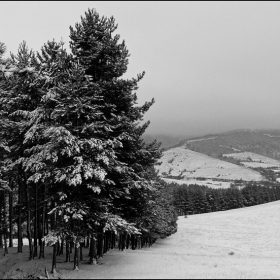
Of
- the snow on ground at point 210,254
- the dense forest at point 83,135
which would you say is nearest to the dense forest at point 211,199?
the snow on ground at point 210,254

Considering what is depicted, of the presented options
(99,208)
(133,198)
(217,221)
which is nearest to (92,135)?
(99,208)

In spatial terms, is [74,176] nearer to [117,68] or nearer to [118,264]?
[118,264]

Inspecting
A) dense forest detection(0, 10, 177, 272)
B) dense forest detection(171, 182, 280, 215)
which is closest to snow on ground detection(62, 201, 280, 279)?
dense forest detection(0, 10, 177, 272)

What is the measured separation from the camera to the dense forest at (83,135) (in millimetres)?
14359

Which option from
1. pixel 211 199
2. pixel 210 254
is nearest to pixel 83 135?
pixel 210 254

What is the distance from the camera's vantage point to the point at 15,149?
21.1m

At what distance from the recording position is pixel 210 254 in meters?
34.4

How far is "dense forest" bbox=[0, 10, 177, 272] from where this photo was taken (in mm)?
14359

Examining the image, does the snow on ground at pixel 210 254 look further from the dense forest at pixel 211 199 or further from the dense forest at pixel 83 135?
the dense forest at pixel 211 199

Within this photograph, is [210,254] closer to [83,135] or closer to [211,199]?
[83,135]

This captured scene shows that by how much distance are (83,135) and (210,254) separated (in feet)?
90.3

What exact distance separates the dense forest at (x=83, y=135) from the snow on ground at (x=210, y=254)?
2.12 meters

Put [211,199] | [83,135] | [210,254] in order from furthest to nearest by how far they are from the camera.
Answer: [211,199] < [210,254] < [83,135]

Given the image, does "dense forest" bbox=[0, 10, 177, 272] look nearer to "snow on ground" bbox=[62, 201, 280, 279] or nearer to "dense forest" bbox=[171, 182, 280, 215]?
"snow on ground" bbox=[62, 201, 280, 279]
